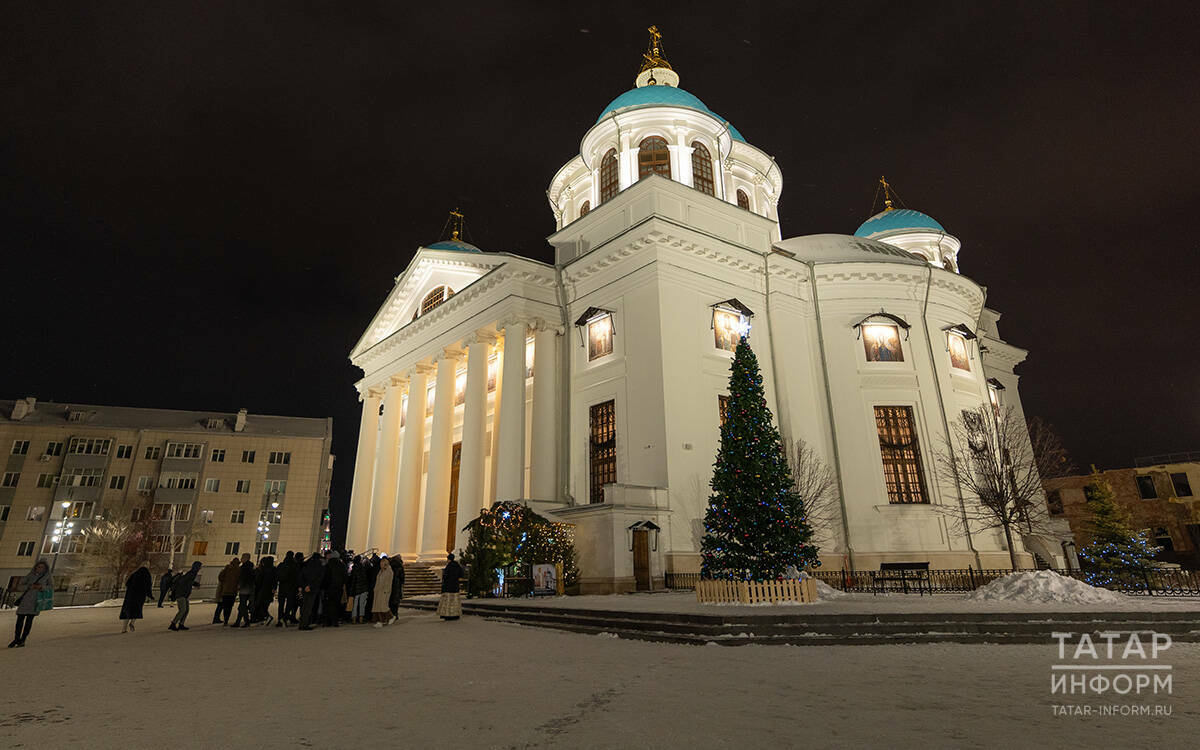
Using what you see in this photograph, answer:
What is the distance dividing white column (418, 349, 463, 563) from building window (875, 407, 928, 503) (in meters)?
18.3

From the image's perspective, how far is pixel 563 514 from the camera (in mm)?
20500

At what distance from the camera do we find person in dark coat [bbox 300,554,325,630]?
42.0ft

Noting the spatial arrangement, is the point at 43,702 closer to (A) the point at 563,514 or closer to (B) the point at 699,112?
(A) the point at 563,514

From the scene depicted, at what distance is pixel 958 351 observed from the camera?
27.6 metres

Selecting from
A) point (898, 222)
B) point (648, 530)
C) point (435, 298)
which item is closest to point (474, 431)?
point (648, 530)

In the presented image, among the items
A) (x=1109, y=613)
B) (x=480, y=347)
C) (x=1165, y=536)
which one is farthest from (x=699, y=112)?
(x=1165, y=536)

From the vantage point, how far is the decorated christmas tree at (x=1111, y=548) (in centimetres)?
2155

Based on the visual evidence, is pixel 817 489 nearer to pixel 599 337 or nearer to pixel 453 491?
pixel 599 337

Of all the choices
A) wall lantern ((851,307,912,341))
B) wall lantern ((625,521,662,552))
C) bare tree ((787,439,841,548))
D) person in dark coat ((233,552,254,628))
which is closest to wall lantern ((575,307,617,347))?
wall lantern ((625,521,662,552))

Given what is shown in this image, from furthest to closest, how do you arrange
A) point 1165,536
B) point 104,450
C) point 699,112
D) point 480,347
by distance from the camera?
point 104,450 < point 1165,536 < point 699,112 < point 480,347

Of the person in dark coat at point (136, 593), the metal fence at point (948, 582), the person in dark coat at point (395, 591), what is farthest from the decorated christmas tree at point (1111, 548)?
the person in dark coat at point (136, 593)

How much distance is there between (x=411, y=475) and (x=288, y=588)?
14.6 m

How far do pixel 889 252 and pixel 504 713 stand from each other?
98.7 feet

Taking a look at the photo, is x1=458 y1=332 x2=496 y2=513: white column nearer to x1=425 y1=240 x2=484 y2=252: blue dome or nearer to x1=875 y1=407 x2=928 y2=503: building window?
x1=425 y1=240 x2=484 y2=252: blue dome
